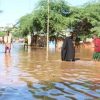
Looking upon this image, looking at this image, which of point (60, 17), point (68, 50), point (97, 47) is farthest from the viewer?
point (60, 17)

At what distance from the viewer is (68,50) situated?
20.0 m

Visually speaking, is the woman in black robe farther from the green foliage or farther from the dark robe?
the green foliage

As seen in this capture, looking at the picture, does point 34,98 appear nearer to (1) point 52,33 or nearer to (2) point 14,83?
(2) point 14,83

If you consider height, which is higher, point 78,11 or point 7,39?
point 78,11

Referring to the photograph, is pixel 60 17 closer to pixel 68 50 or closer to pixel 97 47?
pixel 68 50

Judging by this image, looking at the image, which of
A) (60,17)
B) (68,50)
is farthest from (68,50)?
(60,17)

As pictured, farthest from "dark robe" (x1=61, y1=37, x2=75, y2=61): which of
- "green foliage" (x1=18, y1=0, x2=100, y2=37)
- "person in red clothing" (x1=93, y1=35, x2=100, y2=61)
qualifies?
"green foliage" (x1=18, y1=0, x2=100, y2=37)

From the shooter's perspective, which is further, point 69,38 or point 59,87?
point 69,38

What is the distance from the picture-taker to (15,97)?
27.8ft

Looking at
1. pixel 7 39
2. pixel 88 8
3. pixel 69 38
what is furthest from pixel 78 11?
pixel 69 38

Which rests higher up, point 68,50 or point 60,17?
point 60,17

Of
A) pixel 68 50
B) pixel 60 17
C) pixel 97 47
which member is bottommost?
pixel 68 50

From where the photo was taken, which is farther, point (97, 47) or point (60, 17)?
point (60, 17)

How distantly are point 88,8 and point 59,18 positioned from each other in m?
3.46
